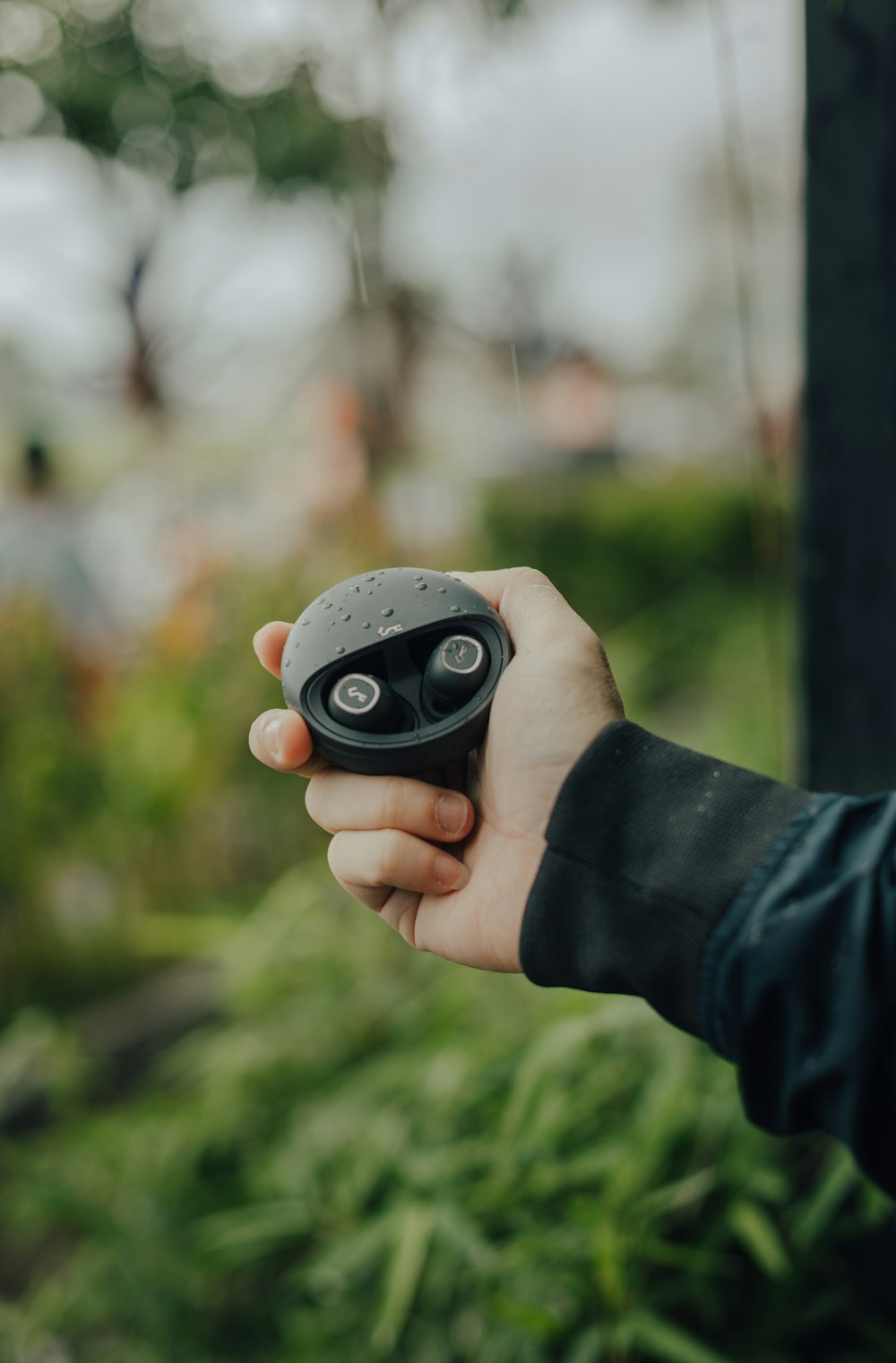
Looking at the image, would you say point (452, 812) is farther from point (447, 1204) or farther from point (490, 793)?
point (447, 1204)

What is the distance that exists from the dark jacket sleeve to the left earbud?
0.14m

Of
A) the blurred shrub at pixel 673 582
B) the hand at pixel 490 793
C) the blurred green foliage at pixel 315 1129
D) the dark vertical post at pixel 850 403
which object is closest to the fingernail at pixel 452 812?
the hand at pixel 490 793

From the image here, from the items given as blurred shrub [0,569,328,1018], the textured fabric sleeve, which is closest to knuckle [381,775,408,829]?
the textured fabric sleeve

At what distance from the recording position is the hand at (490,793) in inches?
27.0

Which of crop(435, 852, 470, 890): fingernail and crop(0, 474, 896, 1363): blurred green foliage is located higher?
crop(435, 852, 470, 890): fingernail

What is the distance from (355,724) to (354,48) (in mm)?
1087

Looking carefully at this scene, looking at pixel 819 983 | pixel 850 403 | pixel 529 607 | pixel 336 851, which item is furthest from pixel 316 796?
pixel 850 403

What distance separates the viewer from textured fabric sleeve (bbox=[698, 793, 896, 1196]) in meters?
0.59

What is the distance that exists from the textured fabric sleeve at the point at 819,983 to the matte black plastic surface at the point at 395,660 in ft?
0.71

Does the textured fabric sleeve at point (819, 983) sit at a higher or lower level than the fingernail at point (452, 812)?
lower

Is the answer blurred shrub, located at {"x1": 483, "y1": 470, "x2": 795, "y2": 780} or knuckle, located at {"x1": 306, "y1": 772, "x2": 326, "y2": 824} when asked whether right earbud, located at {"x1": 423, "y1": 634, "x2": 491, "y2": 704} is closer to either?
knuckle, located at {"x1": 306, "y1": 772, "x2": 326, "y2": 824}

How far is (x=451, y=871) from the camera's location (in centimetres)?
72

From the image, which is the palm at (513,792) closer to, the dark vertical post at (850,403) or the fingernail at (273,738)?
the fingernail at (273,738)

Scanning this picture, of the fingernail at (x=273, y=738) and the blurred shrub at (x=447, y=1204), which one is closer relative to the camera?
the fingernail at (x=273, y=738)
